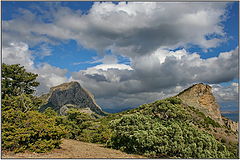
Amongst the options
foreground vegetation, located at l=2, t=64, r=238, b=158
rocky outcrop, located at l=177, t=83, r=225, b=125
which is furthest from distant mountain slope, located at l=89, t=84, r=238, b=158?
rocky outcrop, located at l=177, t=83, r=225, b=125

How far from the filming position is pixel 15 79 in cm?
2098

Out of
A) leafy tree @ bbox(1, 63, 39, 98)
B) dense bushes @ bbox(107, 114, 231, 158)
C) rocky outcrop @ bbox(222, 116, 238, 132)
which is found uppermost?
leafy tree @ bbox(1, 63, 39, 98)

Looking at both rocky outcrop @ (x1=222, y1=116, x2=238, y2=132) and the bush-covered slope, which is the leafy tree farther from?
rocky outcrop @ (x1=222, y1=116, x2=238, y2=132)

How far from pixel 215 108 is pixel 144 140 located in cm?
3485

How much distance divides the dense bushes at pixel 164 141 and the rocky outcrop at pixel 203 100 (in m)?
29.4

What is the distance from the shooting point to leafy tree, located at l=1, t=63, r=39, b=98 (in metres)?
20.2

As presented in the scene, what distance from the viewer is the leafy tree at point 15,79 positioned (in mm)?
20172

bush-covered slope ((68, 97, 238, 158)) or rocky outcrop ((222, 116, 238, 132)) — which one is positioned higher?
bush-covered slope ((68, 97, 238, 158))

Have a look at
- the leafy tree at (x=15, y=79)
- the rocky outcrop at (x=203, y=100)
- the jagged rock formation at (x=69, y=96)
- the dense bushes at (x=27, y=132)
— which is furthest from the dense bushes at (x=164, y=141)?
the jagged rock formation at (x=69, y=96)

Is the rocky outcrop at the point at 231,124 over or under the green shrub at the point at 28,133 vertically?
under

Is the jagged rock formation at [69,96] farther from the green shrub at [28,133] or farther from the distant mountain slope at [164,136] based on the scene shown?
the green shrub at [28,133]

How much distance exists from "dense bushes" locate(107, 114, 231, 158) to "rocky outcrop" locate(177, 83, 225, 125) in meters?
29.4

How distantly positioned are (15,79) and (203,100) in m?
31.7

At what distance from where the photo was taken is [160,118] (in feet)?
39.7
